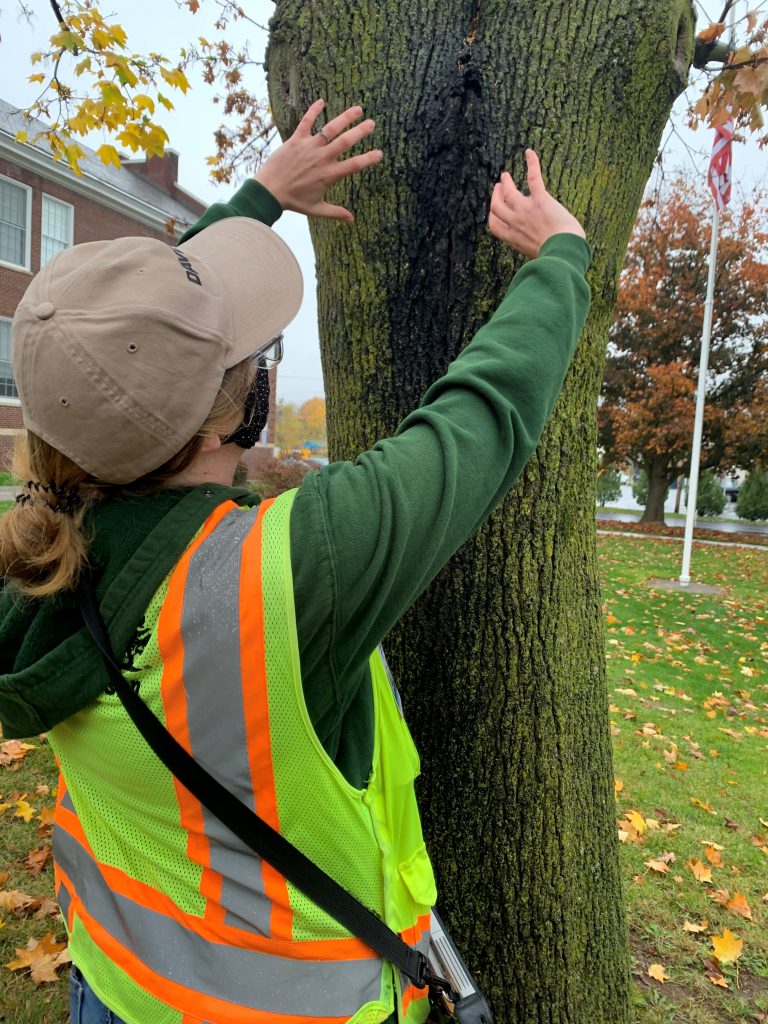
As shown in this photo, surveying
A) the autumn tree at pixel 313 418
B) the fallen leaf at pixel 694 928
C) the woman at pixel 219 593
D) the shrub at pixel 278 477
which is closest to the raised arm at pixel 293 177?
the woman at pixel 219 593

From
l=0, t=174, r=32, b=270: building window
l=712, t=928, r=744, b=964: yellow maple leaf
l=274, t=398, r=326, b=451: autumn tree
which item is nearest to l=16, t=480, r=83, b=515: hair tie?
l=712, t=928, r=744, b=964: yellow maple leaf

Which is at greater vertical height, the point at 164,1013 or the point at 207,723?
the point at 207,723

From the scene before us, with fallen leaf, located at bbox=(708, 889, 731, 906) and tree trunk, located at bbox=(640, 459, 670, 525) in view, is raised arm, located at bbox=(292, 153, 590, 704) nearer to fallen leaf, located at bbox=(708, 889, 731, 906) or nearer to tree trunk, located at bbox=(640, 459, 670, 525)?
fallen leaf, located at bbox=(708, 889, 731, 906)

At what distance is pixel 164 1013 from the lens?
3.64 ft

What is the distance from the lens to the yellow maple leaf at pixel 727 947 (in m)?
2.94

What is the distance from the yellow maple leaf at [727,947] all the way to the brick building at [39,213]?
19064mm

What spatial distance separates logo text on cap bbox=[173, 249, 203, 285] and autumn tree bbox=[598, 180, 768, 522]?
23568mm

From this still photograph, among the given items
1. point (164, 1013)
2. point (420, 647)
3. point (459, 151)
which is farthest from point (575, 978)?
point (459, 151)

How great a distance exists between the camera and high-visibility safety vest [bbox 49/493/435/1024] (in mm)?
956

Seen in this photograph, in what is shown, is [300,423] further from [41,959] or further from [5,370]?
[41,959]

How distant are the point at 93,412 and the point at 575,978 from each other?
1.93 metres

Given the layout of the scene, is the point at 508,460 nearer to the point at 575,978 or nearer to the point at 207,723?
the point at 207,723

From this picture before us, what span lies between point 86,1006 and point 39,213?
24113 millimetres

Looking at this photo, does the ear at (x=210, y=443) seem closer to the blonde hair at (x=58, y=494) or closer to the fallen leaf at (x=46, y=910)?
the blonde hair at (x=58, y=494)
